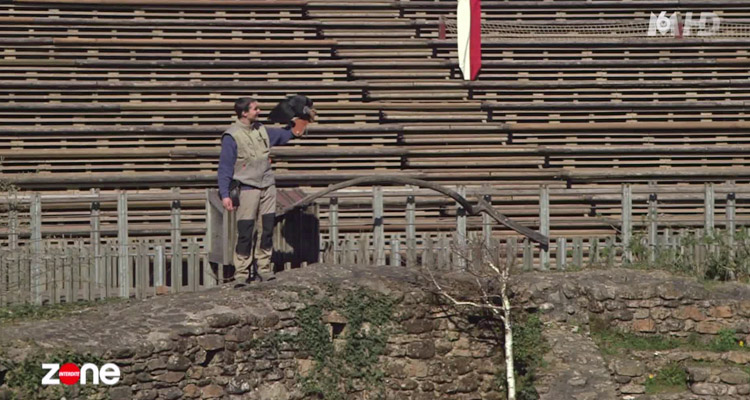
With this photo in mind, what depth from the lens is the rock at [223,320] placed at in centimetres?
1143

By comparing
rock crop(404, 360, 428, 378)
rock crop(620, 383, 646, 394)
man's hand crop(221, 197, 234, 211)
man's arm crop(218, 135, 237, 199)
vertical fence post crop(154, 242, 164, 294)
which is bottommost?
rock crop(620, 383, 646, 394)

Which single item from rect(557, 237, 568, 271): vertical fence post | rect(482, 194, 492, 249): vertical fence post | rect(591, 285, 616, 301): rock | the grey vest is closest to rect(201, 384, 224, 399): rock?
the grey vest

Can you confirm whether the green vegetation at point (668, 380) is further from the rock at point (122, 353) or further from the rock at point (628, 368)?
the rock at point (122, 353)

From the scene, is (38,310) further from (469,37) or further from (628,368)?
(469,37)

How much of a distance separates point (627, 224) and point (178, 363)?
6770mm

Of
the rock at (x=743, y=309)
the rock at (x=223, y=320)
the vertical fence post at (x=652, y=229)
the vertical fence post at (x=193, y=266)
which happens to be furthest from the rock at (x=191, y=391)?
the vertical fence post at (x=652, y=229)

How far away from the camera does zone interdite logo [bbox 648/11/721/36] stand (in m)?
24.5

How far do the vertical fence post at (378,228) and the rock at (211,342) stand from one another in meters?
3.95

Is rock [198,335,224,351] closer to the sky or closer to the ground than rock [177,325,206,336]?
closer to the ground

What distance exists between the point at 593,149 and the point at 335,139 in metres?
4.20

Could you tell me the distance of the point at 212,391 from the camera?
11.3 metres

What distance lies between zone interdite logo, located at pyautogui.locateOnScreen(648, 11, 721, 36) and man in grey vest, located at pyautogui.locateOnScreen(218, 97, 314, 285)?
13380 mm

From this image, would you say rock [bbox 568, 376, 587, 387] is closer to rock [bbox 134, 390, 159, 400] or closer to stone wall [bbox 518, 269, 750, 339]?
stone wall [bbox 518, 269, 750, 339]

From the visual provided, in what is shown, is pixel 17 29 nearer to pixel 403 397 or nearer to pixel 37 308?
pixel 37 308
